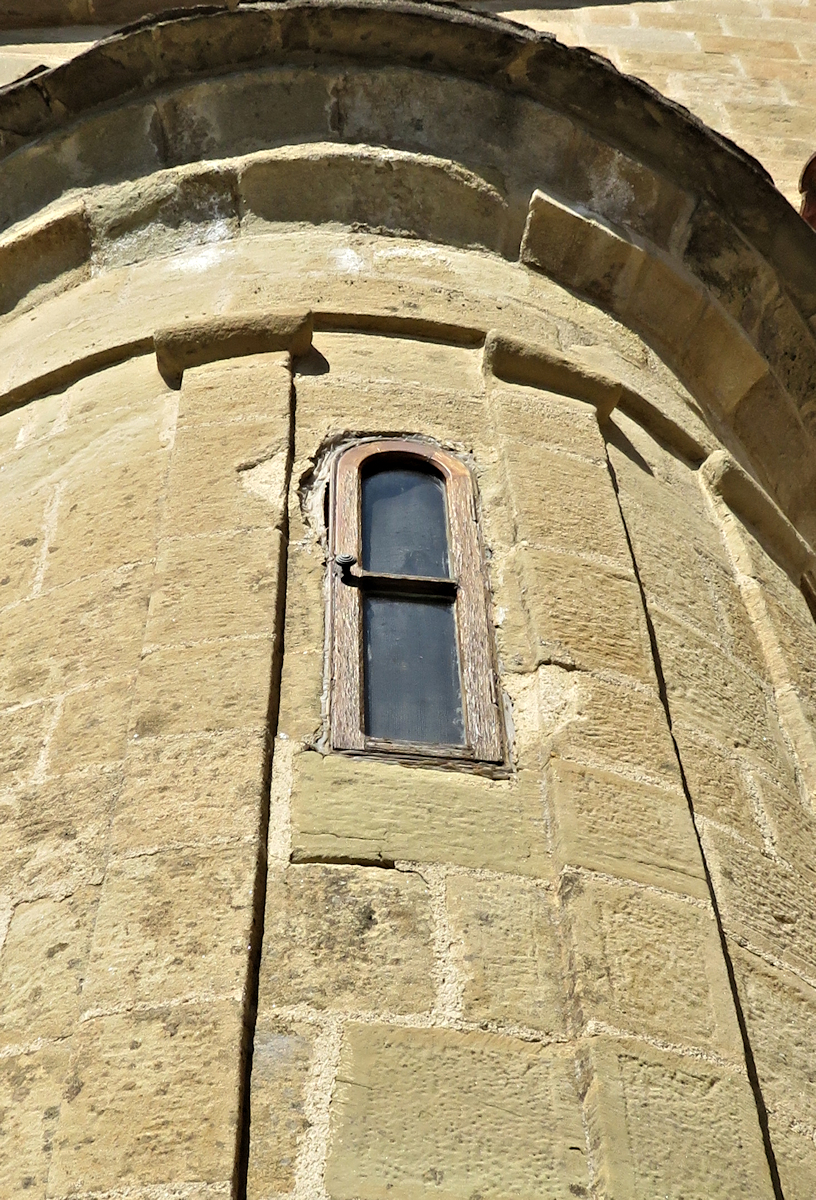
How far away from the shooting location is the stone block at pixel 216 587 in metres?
3.42

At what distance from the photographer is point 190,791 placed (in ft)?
9.85

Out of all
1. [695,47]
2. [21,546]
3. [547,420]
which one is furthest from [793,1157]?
[695,47]

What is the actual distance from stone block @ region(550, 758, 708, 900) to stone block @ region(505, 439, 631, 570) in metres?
0.86

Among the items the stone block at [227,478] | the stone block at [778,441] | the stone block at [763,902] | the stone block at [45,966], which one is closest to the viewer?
the stone block at [45,966]

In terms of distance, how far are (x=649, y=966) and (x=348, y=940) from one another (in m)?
0.58

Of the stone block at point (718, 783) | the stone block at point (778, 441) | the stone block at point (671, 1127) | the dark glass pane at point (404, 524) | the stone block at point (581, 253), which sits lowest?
the stone block at point (671, 1127)

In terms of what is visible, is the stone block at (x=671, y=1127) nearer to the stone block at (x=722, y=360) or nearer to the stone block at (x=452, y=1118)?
the stone block at (x=452, y=1118)

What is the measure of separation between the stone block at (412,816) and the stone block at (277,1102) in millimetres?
395

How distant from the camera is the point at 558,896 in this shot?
9.48 ft

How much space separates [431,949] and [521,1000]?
0.19 meters

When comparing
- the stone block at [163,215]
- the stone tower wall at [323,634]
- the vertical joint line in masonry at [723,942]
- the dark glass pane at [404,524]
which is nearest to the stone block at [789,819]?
the stone tower wall at [323,634]

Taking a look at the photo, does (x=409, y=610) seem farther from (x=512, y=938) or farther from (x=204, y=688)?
(x=512, y=938)

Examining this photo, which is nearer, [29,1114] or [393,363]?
[29,1114]

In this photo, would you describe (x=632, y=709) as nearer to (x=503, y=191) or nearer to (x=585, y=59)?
(x=503, y=191)
